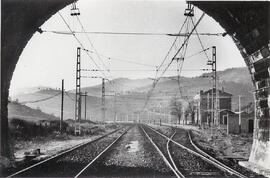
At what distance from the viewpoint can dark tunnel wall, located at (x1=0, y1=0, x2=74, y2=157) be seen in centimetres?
1178

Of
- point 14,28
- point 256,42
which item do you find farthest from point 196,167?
point 14,28

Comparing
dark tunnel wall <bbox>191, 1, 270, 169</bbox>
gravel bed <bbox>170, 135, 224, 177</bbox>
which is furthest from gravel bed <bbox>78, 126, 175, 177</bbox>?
dark tunnel wall <bbox>191, 1, 270, 169</bbox>

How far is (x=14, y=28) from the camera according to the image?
12297 millimetres

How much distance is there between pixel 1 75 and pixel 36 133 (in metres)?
17.4

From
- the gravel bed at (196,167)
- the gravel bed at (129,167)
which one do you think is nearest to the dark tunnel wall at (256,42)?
the gravel bed at (196,167)

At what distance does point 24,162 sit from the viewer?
45.6 feet

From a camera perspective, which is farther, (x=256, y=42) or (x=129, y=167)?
(x=129, y=167)

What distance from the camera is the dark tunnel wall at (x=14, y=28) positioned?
38.7 ft

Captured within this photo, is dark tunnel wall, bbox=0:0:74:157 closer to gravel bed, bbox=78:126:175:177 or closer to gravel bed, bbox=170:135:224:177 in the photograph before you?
gravel bed, bbox=78:126:175:177

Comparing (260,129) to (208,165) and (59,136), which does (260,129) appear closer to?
(208,165)

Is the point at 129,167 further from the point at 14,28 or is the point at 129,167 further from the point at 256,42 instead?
the point at 14,28

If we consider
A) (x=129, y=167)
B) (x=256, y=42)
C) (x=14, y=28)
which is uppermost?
(x=14, y=28)

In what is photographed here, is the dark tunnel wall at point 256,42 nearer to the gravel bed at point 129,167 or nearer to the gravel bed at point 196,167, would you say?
the gravel bed at point 196,167

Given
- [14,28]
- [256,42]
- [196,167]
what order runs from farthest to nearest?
[196,167], [14,28], [256,42]
